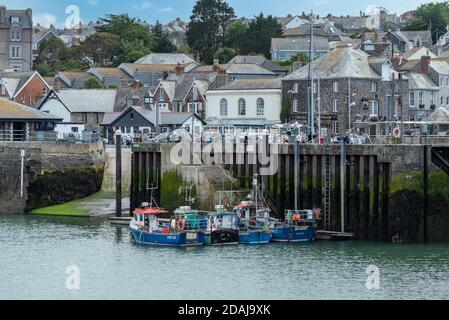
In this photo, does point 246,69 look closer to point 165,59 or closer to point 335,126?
point 335,126

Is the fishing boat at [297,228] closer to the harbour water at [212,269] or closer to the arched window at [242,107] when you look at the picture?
the harbour water at [212,269]

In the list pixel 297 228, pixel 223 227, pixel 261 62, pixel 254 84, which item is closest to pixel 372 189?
pixel 297 228

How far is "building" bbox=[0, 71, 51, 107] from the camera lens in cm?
10781

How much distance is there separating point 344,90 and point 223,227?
3008 cm

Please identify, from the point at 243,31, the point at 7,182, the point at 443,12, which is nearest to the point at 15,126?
the point at 7,182

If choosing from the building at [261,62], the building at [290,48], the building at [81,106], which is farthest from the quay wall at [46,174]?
the building at [290,48]

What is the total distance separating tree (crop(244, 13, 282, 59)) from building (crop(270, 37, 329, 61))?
2.58 metres

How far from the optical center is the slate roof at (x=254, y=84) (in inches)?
3708

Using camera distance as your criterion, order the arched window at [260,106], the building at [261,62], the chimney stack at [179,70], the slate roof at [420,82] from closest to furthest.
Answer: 1. the arched window at [260,106]
2. the slate roof at [420,82]
3. the chimney stack at [179,70]
4. the building at [261,62]

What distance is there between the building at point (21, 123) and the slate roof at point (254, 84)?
1628 cm

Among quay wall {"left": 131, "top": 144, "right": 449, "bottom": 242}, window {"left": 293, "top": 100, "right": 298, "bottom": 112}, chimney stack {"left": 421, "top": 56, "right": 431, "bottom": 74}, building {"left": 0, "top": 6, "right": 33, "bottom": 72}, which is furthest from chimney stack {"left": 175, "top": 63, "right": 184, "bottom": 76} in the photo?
quay wall {"left": 131, "top": 144, "right": 449, "bottom": 242}

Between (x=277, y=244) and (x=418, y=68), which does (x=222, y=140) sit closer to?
(x=277, y=244)

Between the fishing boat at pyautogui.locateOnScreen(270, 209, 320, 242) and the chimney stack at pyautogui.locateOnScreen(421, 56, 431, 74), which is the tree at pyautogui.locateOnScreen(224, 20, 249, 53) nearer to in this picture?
the chimney stack at pyautogui.locateOnScreen(421, 56, 431, 74)

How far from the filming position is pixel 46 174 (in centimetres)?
7731
